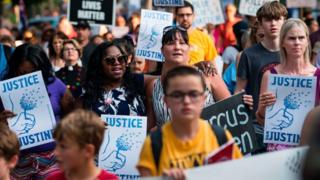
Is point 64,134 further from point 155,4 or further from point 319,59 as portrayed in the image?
point 155,4

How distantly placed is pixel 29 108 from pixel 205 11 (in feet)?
19.9

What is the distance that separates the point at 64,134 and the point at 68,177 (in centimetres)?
30

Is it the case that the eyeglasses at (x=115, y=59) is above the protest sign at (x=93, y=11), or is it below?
above

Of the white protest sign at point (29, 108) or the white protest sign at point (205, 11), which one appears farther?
the white protest sign at point (205, 11)

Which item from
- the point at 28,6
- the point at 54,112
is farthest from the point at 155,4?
→ the point at 28,6

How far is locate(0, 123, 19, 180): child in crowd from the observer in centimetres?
560

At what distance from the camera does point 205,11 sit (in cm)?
1322

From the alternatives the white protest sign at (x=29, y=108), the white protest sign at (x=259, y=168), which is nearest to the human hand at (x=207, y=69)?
the white protest sign at (x=29, y=108)

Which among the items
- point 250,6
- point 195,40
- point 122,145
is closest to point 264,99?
point 122,145

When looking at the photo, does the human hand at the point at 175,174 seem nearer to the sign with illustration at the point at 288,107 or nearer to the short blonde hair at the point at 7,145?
the short blonde hair at the point at 7,145

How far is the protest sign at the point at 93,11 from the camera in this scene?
13.5 metres

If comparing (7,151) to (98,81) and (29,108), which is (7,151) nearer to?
(98,81)

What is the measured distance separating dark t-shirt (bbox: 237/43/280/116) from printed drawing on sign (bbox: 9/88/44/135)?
166 centimetres

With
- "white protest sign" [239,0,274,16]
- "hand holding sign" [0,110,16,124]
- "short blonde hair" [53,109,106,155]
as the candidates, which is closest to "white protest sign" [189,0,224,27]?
"white protest sign" [239,0,274,16]
